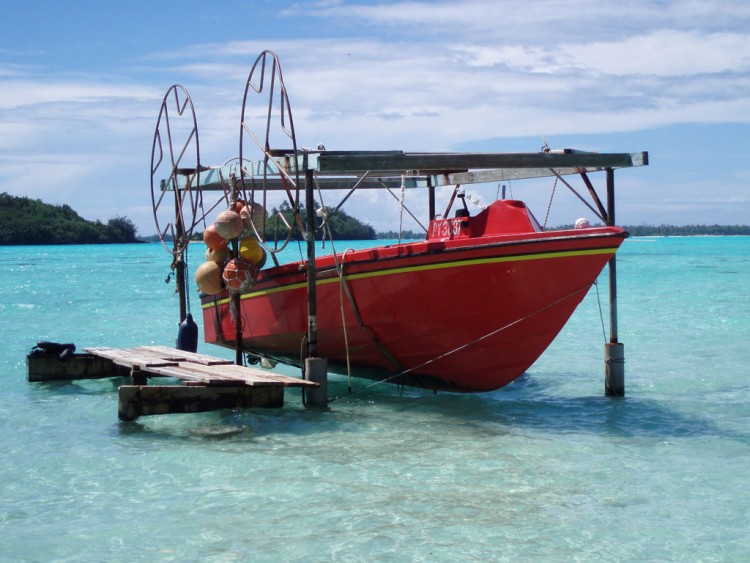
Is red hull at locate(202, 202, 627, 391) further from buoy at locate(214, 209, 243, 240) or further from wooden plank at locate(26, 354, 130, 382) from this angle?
wooden plank at locate(26, 354, 130, 382)

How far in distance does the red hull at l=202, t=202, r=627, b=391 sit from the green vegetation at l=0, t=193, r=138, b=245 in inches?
5358

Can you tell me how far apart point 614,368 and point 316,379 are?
134 inches

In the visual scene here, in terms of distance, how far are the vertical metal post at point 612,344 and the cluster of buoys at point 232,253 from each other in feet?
12.8

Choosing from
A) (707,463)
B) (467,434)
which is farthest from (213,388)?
(707,463)

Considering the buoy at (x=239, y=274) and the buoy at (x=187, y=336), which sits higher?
the buoy at (x=239, y=274)

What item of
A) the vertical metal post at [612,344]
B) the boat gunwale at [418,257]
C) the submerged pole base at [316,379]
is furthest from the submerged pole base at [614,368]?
the submerged pole base at [316,379]

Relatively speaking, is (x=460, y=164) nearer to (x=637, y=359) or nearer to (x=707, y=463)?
(x=707, y=463)

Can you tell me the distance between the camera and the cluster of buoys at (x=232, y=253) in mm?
11008

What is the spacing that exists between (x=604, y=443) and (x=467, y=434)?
1276 mm

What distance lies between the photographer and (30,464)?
27.6 ft

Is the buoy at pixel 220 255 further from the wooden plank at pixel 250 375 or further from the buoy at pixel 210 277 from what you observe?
the wooden plank at pixel 250 375

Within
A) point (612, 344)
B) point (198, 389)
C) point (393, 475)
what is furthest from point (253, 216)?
point (393, 475)

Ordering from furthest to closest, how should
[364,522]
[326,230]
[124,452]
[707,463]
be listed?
[326,230]
[124,452]
[707,463]
[364,522]

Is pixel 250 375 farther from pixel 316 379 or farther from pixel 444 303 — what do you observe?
pixel 444 303
